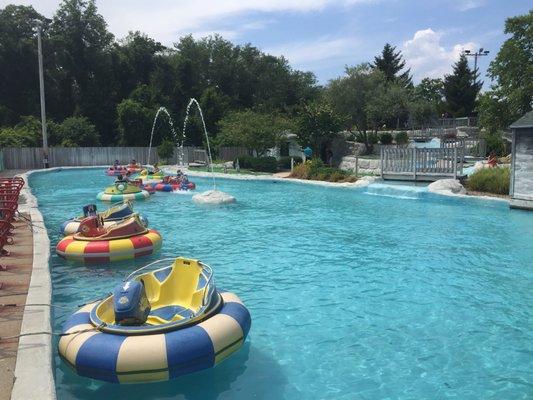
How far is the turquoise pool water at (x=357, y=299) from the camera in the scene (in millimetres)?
5320

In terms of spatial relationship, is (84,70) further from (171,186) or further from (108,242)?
(108,242)

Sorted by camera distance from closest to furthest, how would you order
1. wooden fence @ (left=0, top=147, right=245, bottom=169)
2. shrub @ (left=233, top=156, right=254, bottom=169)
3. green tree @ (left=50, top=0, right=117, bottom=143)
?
1. shrub @ (left=233, top=156, right=254, bottom=169)
2. wooden fence @ (left=0, top=147, right=245, bottom=169)
3. green tree @ (left=50, top=0, right=117, bottom=143)

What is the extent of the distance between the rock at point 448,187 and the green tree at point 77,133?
33.4 meters

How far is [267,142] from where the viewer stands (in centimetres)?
3319

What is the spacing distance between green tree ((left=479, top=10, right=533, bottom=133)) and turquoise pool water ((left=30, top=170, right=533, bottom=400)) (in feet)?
49.6

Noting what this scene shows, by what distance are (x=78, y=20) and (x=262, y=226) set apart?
152 feet

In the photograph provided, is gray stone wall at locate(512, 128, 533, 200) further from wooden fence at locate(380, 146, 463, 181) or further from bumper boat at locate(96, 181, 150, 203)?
bumper boat at locate(96, 181, 150, 203)

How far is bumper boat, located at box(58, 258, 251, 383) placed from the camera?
4.67 meters

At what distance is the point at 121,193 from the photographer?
A: 19078 millimetres

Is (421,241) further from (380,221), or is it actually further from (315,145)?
(315,145)

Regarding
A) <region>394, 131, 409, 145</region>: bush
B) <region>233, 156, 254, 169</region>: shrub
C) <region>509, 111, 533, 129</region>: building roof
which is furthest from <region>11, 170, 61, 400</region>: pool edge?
<region>394, 131, 409, 145</region>: bush

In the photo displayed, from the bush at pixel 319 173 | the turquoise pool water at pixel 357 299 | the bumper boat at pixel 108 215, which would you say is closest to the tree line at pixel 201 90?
the bush at pixel 319 173

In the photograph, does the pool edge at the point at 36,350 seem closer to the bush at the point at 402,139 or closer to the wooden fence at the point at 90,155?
the wooden fence at the point at 90,155

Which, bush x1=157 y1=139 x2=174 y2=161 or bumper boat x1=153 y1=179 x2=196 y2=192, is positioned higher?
bush x1=157 y1=139 x2=174 y2=161
